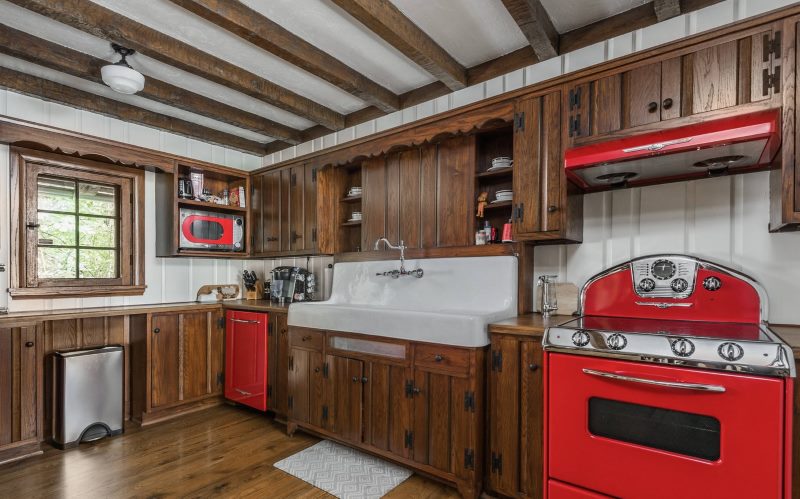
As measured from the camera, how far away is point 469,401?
2.11 m

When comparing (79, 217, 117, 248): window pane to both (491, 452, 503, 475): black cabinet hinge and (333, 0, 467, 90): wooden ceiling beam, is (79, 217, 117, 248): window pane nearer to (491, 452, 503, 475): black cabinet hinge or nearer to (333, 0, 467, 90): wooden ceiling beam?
(333, 0, 467, 90): wooden ceiling beam

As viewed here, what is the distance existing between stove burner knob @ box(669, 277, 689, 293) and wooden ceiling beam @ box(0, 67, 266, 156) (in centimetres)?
388

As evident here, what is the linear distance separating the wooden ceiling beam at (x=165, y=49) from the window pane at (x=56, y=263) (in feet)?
5.87

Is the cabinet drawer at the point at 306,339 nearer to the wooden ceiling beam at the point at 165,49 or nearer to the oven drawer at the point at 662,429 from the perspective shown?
the oven drawer at the point at 662,429

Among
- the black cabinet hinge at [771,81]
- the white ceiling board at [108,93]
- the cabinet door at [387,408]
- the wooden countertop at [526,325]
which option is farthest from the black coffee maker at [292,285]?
the black cabinet hinge at [771,81]

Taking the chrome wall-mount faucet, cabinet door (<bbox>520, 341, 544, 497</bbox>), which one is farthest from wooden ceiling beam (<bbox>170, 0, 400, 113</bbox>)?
cabinet door (<bbox>520, 341, 544, 497</bbox>)

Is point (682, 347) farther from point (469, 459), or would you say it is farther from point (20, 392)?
point (20, 392)

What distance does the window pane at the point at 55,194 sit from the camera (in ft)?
10.0

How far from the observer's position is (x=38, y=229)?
9.87 ft

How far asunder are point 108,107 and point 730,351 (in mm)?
4162

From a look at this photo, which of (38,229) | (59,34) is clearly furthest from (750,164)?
(38,229)

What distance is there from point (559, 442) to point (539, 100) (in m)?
1.76

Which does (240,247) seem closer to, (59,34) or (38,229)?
(38,229)

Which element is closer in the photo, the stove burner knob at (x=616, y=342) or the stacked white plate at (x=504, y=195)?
the stove burner knob at (x=616, y=342)
